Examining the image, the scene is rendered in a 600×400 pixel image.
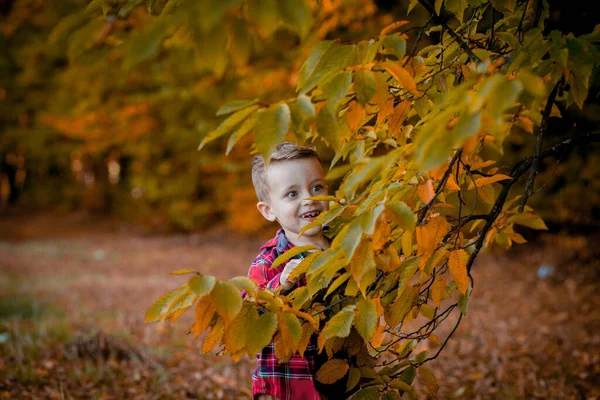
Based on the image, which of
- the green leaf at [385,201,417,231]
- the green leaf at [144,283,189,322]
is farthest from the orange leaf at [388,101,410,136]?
the green leaf at [144,283,189,322]

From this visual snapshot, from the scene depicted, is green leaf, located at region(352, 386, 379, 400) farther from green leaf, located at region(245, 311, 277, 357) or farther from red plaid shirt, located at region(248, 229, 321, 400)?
Answer: green leaf, located at region(245, 311, 277, 357)

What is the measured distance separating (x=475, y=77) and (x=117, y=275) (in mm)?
9086

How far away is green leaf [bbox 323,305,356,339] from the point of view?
4.22 feet

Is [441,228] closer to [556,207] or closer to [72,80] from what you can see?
[556,207]

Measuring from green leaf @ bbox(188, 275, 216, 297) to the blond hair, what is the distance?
0.75 metres

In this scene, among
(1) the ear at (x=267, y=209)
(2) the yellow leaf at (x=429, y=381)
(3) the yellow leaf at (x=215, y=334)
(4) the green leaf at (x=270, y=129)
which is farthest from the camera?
(1) the ear at (x=267, y=209)

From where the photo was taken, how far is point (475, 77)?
3.57 ft

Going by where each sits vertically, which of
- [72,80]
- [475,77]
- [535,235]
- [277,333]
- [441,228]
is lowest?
[535,235]

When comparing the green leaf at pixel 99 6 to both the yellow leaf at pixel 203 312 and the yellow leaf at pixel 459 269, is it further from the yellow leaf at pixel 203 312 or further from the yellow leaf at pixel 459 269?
the yellow leaf at pixel 459 269

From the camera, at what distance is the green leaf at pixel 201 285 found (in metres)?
1.06

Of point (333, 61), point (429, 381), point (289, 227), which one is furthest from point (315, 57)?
point (429, 381)

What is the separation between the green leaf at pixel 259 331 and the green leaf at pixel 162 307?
190 millimetres

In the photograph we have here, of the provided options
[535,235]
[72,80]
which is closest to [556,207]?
[535,235]

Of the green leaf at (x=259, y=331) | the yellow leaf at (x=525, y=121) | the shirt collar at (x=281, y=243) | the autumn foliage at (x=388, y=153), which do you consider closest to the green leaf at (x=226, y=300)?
the autumn foliage at (x=388, y=153)
